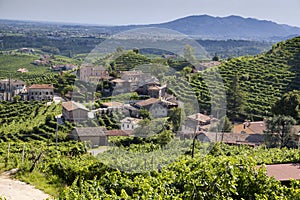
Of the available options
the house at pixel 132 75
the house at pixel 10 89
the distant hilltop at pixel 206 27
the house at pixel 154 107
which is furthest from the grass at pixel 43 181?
the house at pixel 10 89

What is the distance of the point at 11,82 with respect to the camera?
116 ft

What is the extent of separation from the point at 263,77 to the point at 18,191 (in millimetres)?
22638

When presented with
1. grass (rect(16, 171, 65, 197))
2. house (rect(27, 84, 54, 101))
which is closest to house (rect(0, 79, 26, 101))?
house (rect(27, 84, 54, 101))

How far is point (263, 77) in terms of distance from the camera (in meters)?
25.5

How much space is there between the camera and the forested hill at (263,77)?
21.3 meters

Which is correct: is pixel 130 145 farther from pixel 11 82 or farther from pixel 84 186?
pixel 11 82

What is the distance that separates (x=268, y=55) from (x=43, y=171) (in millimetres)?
26701

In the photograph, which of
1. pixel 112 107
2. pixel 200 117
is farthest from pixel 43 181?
pixel 200 117

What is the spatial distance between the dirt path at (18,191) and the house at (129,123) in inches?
70.6

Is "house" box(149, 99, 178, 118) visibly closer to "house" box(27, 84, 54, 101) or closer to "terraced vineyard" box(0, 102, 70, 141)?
"terraced vineyard" box(0, 102, 70, 141)

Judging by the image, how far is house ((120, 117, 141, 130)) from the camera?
19.2 feet

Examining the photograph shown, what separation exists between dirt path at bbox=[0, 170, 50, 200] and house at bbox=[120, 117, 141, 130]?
179cm

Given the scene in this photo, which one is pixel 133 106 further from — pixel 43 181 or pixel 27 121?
pixel 27 121

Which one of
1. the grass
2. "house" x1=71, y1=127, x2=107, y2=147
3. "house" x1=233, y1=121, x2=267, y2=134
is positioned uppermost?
"house" x1=71, y1=127, x2=107, y2=147
